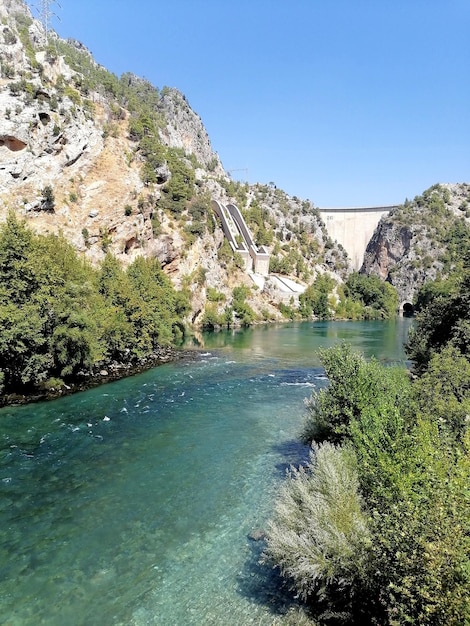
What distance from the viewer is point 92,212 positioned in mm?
56375

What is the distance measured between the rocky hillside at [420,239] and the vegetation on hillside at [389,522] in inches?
4652

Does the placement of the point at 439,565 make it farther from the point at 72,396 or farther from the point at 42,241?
the point at 42,241

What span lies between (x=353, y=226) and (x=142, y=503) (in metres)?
153

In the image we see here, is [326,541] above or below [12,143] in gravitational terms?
below

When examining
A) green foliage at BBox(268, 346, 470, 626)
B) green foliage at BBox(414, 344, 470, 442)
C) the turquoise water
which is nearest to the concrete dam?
the turquoise water

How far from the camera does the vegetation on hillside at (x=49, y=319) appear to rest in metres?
23.5

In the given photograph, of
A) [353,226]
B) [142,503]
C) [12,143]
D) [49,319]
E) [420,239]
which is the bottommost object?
[142,503]

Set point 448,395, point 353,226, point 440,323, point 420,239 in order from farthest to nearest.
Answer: point 353,226 → point 420,239 → point 440,323 → point 448,395

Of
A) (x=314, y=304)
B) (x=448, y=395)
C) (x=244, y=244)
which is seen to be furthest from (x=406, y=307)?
(x=448, y=395)

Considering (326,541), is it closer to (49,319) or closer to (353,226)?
(49,319)

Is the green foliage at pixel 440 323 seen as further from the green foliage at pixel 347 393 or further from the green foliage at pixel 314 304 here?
the green foliage at pixel 314 304

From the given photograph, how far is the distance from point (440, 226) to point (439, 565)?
14277 centimetres

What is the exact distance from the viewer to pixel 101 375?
97.4 feet

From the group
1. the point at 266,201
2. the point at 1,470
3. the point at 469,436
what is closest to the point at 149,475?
the point at 1,470
